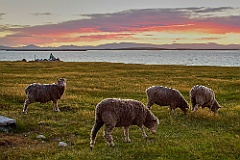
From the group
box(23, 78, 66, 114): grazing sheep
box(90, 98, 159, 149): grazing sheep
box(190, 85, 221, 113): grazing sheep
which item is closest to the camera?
box(90, 98, 159, 149): grazing sheep

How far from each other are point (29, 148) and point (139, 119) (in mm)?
4234

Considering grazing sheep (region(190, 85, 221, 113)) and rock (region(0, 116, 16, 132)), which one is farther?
grazing sheep (region(190, 85, 221, 113))

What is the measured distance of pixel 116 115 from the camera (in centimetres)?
1236

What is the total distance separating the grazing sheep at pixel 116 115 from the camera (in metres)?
12.2

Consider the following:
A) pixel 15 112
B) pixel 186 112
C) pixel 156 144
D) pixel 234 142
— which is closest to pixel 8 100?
pixel 15 112

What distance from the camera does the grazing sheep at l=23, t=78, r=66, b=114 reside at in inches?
741

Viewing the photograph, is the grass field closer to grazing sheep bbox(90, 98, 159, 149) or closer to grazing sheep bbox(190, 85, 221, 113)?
grazing sheep bbox(90, 98, 159, 149)

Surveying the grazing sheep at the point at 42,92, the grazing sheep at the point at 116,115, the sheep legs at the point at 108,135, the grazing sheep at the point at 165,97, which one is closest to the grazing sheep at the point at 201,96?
the grazing sheep at the point at 165,97

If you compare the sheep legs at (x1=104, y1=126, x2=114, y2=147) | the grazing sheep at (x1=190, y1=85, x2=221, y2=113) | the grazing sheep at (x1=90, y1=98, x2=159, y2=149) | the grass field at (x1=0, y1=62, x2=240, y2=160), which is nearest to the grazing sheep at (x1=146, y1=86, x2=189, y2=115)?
the grass field at (x1=0, y1=62, x2=240, y2=160)

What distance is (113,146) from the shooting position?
1259cm

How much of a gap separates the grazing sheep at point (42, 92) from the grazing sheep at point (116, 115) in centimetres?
729

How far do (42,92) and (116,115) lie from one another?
26.0ft

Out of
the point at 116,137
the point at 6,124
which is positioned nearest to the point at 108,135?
the point at 116,137

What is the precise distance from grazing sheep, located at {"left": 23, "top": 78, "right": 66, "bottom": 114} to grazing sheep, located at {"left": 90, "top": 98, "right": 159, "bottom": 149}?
23.9ft
